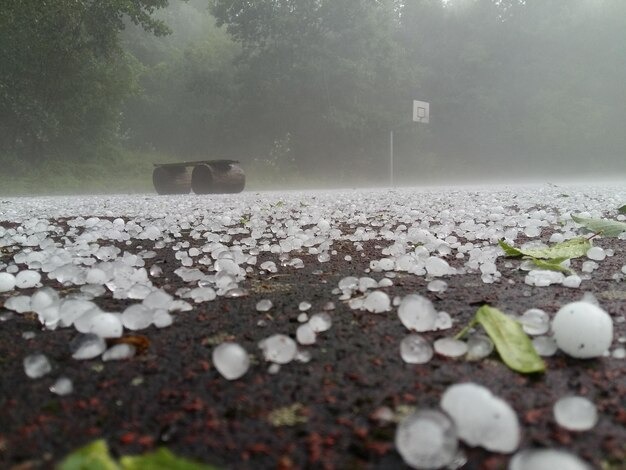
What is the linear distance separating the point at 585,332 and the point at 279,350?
50 centimetres

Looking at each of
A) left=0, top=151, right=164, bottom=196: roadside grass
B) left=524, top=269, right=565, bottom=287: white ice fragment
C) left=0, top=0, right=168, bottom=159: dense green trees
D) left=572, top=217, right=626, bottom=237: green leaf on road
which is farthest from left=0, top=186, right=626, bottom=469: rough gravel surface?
left=0, top=0, right=168, bottom=159: dense green trees

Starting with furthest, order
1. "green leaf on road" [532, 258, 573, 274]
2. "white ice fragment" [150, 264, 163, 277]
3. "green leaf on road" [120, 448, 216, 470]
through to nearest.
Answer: "white ice fragment" [150, 264, 163, 277]
"green leaf on road" [532, 258, 573, 274]
"green leaf on road" [120, 448, 216, 470]

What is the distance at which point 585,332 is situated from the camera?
2.36ft

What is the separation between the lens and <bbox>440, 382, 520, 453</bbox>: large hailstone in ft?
1.64

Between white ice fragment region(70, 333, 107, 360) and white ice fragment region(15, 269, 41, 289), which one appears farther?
white ice fragment region(15, 269, 41, 289)

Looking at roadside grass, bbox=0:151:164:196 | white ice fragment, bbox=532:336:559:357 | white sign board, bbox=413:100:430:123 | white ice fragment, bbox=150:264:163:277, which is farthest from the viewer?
white sign board, bbox=413:100:430:123

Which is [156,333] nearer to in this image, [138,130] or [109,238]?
[109,238]

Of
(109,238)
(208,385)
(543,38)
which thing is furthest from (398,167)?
(208,385)

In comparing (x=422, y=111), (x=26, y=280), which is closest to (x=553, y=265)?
(x=26, y=280)

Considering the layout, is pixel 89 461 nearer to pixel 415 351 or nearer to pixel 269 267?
pixel 415 351

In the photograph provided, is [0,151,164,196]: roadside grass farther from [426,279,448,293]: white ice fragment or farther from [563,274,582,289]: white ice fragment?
[563,274,582,289]: white ice fragment

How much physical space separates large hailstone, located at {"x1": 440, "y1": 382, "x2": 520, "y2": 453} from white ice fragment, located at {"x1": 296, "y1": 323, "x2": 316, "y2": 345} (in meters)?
0.35

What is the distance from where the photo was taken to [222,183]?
777 cm

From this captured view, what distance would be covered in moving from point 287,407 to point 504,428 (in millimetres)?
273
